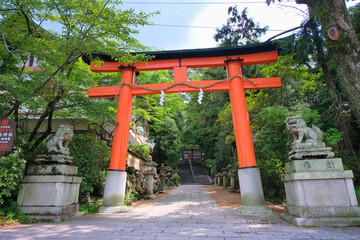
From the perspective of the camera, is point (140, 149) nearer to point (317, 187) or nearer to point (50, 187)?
point (50, 187)

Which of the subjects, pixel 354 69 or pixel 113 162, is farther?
pixel 113 162

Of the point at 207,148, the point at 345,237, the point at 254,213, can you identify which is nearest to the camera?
the point at 345,237

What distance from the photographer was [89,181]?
7.59 metres

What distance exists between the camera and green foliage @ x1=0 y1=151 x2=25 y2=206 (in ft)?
14.8

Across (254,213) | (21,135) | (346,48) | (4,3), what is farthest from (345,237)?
(4,3)

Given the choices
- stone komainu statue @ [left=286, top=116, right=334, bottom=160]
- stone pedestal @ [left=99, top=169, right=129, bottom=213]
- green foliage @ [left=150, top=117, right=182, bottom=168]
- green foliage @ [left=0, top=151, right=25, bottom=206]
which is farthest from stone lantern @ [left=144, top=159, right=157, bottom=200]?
green foliage @ [left=150, top=117, right=182, bottom=168]

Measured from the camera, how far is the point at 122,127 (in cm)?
718

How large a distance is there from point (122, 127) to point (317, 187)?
20.4 ft

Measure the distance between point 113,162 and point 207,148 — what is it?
1958 centimetres

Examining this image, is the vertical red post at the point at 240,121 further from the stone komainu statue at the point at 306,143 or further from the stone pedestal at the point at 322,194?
the stone pedestal at the point at 322,194

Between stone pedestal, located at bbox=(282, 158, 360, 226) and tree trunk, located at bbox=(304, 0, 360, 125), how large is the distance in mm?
1572

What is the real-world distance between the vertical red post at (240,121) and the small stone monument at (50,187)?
543cm

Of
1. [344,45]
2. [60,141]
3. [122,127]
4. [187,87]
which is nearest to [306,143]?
[344,45]

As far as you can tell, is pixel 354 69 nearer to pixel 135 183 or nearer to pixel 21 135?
pixel 21 135
